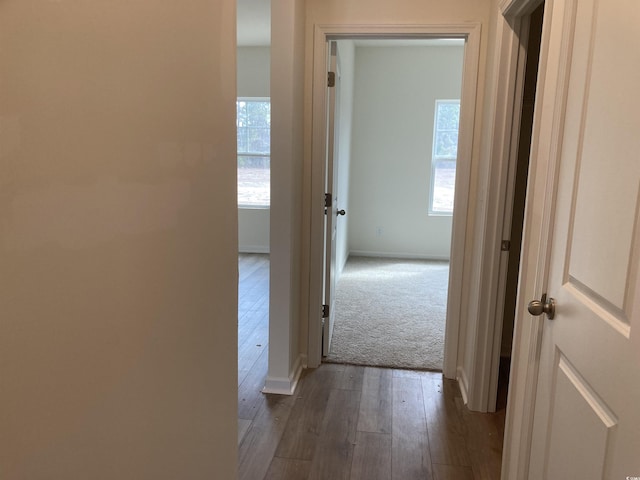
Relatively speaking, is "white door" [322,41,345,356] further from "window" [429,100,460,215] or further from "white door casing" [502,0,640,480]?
"window" [429,100,460,215]

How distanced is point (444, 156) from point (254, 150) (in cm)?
259

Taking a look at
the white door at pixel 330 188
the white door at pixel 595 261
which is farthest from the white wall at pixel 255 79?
the white door at pixel 595 261

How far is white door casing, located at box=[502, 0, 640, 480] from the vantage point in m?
0.92

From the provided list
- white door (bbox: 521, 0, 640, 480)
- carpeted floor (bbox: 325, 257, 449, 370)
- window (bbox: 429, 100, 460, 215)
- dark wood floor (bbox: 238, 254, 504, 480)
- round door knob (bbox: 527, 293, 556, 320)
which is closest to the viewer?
white door (bbox: 521, 0, 640, 480)

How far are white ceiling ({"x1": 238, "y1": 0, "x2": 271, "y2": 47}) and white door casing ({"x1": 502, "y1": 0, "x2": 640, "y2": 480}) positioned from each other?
3398mm

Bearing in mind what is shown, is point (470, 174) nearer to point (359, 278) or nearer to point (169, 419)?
point (169, 419)

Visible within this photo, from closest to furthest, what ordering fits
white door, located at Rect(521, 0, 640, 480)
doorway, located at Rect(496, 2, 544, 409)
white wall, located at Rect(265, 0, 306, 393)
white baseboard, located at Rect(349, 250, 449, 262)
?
white door, located at Rect(521, 0, 640, 480), white wall, located at Rect(265, 0, 306, 393), doorway, located at Rect(496, 2, 544, 409), white baseboard, located at Rect(349, 250, 449, 262)

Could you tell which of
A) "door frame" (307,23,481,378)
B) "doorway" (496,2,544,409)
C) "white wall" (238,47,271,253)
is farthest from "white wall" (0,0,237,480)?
"white wall" (238,47,271,253)

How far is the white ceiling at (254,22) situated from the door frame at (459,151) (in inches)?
75.7

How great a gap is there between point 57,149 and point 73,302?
24 centimetres

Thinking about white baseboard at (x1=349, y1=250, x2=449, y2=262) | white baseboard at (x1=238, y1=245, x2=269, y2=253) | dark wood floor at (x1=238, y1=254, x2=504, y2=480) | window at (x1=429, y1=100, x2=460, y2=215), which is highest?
window at (x1=429, y1=100, x2=460, y2=215)

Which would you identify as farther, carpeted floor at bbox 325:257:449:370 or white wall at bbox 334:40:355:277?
→ white wall at bbox 334:40:355:277

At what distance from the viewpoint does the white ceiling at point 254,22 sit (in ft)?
13.8

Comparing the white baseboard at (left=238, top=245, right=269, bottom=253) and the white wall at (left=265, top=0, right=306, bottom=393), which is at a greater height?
the white wall at (left=265, top=0, right=306, bottom=393)
